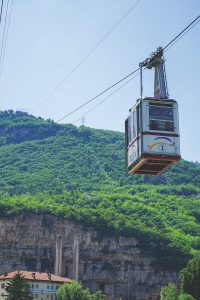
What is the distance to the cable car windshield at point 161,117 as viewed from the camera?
22828 millimetres

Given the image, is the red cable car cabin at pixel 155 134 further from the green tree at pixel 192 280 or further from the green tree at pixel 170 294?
the green tree at pixel 192 280

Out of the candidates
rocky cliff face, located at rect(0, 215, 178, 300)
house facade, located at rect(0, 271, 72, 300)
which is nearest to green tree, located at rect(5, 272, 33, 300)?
house facade, located at rect(0, 271, 72, 300)

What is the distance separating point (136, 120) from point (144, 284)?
112 metres

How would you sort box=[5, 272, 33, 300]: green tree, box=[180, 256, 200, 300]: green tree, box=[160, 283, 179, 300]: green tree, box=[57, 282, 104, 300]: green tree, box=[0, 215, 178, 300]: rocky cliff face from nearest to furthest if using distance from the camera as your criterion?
box=[5, 272, 33, 300]: green tree
box=[160, 283, 179, 300]: green tree
box=[57, 282, 104, 300]: green tree
box=[180, 256, 200, 300]: green tree
box=[0, 215, 178, 300]: rocky cliff face

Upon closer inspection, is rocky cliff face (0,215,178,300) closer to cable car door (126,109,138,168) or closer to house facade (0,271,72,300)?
house facade (0,271,72,300)

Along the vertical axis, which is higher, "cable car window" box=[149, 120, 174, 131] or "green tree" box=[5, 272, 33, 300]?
"cable car window" box=[149, 120, 174, 131]

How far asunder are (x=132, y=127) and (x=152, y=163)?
198 centimetres

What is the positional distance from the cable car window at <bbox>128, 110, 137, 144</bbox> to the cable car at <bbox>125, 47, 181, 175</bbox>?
0.04 meters

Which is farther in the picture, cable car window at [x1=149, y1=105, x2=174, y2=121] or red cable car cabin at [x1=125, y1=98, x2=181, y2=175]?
cable car window at [x1=149, y1=105, x2=174, y2=121]

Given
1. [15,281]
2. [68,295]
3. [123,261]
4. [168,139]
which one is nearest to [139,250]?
[123,261]

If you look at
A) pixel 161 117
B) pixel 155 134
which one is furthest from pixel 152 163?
pixel 161 117

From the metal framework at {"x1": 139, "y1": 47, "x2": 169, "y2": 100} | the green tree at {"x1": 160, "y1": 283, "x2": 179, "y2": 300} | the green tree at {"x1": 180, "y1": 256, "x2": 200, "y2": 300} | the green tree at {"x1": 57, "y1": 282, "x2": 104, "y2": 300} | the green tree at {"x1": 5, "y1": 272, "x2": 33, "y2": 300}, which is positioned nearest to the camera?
the metal framework at {"x1": 139, "y1": 47, "x2": 169, "y2": 100}

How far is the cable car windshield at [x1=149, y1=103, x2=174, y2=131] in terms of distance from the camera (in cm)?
2283

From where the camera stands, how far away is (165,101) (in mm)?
22922
